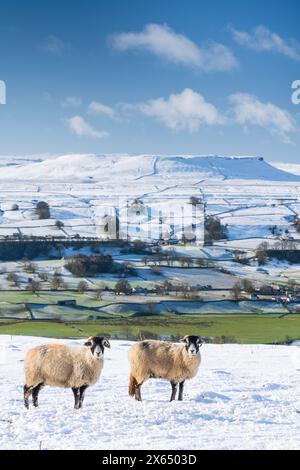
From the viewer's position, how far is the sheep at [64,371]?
11977mm

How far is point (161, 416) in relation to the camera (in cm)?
1130

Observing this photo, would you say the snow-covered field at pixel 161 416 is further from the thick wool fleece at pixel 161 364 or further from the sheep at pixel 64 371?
the thick wool fleece at pixel 161 364

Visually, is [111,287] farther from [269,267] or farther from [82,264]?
[269,267]

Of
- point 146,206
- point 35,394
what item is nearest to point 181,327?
point 35,394

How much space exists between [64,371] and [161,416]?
7.24 ft

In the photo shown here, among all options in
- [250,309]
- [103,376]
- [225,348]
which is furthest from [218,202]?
[103,376]

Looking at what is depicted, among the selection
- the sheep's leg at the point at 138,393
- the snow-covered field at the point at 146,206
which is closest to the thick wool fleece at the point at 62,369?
the sheep's leg at the point at 138,393

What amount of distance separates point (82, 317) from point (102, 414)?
36210 millimetres

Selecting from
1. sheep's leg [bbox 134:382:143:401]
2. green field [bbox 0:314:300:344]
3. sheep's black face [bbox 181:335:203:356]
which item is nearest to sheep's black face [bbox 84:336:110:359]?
sheep's leg [bbox 134:382:143:401]

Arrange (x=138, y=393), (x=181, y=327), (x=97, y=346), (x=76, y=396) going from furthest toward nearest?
(x=181, y=327) → (x=138, y=393) → (x=76, y=396) → (x=97, y=346)

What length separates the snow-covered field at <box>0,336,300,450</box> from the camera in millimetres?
9883

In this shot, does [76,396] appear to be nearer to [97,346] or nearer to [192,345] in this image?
[97,346]

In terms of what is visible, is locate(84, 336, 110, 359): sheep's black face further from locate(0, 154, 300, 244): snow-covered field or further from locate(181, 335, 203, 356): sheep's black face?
locate(0, 154, 300, 244): snow-covered field
